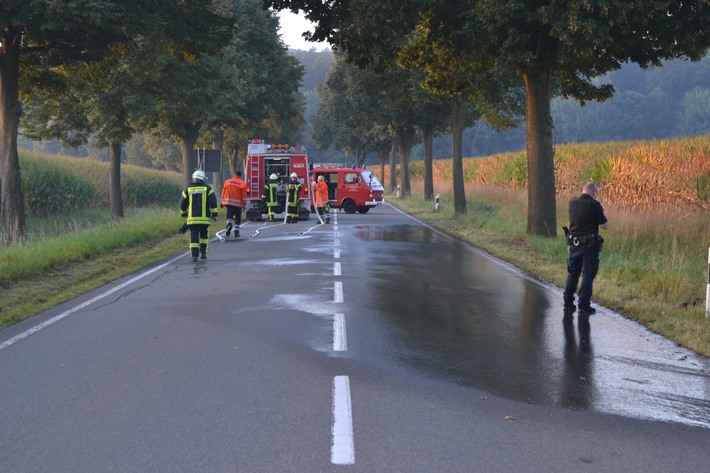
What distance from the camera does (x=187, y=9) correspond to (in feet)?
72.7

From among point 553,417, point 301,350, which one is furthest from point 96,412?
point 553,417

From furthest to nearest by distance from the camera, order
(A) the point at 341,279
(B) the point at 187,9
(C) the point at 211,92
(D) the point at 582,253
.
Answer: (C) the point at 211,92
(B) the point at 187,9
(A) the point at 341,279
(D) the point at 582,253

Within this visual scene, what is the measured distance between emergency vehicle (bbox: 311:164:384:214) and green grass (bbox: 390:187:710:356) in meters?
7.74

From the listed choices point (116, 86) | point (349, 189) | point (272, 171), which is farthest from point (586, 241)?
point (349, 189)

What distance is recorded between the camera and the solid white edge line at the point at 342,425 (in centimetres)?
503

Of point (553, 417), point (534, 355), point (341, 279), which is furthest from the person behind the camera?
point (341, 279)

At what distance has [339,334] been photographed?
29.8ft

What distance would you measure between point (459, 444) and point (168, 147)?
8290cm

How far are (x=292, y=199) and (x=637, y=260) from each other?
52.0ft

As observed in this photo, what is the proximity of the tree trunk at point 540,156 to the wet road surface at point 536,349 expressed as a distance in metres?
→ 7.27

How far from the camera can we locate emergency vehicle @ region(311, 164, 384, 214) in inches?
1526

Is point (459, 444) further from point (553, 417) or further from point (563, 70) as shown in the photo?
point (563, 70)

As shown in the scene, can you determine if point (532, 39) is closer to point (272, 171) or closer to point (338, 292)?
point (338, 292)

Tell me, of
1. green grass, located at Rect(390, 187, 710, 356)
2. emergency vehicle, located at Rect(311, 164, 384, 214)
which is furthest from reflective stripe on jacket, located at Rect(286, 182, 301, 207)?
emergency vehicle, located at Rect(311, 164, 384, 214)
